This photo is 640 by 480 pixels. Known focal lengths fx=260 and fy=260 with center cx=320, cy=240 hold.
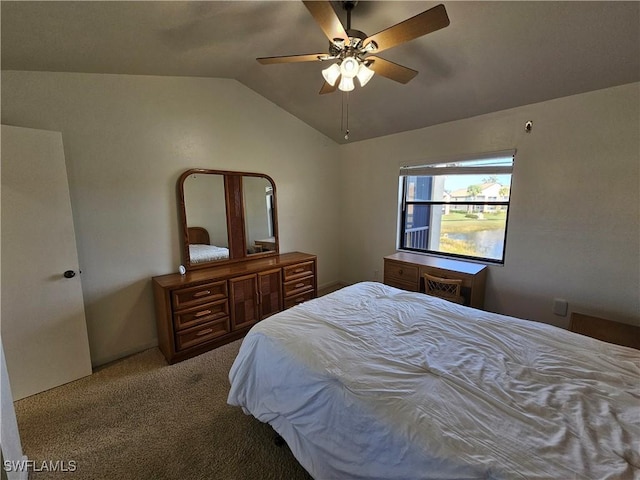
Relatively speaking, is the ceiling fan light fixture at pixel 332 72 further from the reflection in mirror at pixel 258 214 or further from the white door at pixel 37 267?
the white door at pixel 37 267

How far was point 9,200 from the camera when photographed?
5.99 feet

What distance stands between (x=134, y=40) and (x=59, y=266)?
5.96ft

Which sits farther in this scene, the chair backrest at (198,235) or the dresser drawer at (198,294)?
the chair backrest at (198,235)

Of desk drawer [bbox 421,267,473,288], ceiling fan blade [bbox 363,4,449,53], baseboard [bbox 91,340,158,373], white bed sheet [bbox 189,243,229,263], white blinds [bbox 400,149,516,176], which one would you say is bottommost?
baseboard [bbox 91,340,158,373]

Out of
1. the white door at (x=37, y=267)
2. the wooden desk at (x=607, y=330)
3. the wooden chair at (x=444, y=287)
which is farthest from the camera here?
the wooden chair at (x=444, y=287)

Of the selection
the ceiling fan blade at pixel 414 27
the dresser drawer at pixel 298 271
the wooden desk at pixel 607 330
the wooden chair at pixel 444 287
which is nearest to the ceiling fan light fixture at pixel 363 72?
the ceiling fan blade at pixel 414 27

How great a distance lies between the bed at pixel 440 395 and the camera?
0.84 meters

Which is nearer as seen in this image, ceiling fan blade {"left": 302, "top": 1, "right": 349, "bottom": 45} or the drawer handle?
ceiling fan blade {"left": 302, "top": 1, "right": 349, "bottom": 45}

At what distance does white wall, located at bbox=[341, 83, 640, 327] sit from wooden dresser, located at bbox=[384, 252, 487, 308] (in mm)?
257

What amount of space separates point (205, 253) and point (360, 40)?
8.04 feet

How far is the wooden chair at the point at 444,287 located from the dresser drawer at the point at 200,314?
7.19 feet

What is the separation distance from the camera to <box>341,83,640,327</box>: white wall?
7.06 feet

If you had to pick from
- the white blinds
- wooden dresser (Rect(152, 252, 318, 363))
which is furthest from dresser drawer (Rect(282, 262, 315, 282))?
the white blinds

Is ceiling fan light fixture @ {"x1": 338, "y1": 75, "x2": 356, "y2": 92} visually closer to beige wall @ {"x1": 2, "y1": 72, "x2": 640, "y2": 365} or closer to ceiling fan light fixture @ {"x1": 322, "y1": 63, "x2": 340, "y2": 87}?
ceiling fan light fixture @ {"x1": 322, "y1": 63, "x2": 340, "y2": 87}
